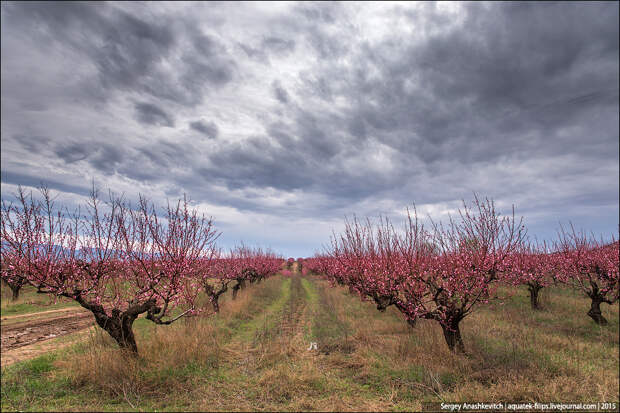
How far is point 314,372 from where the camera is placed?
27.9 ft

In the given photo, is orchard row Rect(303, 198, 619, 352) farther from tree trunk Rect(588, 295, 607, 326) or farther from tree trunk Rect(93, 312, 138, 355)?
tree trunk Rect(93, 312, 138, 355)

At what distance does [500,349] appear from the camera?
10.1m

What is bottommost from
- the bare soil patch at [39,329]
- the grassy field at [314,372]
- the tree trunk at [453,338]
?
the bare soil patch at [39,329]

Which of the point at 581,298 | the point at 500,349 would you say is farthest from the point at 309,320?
the point at 581,298

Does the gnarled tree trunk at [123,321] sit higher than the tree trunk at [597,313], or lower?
higher

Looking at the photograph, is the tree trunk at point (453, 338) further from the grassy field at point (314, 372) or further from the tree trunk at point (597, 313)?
the tree trunk at point (597, 313)

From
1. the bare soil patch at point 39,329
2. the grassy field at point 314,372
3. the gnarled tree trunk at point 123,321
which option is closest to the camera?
the grassy field at point 314,372

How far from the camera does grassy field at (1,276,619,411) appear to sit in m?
7.05

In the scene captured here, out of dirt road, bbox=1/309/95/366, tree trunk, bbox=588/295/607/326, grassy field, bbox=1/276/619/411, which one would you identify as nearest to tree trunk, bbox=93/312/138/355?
grassy field, bbox=1/276/619/411

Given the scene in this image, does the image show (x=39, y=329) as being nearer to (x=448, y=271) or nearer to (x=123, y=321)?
(x=123, y=321)

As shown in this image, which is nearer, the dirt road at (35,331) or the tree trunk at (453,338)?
the tree trunk at (453,338)

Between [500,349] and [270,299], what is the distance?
1828cm

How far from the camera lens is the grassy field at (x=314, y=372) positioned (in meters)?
7.05

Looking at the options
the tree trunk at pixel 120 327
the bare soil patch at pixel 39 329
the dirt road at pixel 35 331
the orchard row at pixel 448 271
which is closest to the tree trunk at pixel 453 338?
the orchard row at pixel 448 271
